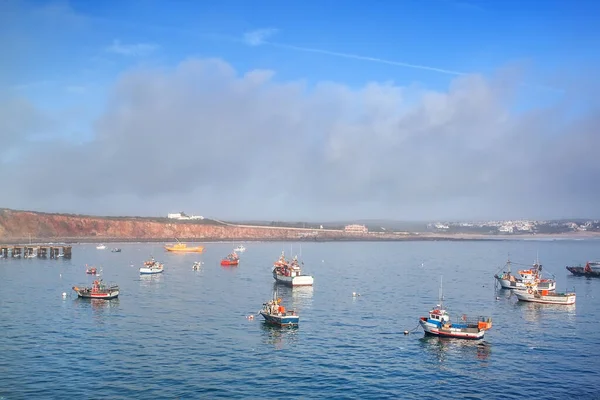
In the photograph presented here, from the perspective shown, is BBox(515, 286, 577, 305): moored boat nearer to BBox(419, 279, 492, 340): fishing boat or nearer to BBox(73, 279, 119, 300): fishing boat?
BBox(419, 279, 492, 340): fishing boat

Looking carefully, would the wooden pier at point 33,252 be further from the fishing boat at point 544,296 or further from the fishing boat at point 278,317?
the fishing boat at point 544,296

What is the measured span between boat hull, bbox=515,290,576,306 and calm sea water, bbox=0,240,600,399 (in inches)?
71.1

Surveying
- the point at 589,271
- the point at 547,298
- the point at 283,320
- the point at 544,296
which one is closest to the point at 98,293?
the point at 283,320

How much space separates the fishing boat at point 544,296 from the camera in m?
84.7

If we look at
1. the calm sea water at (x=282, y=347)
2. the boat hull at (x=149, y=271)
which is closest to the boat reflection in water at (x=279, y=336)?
the calm sea water at (x=282, y=347)

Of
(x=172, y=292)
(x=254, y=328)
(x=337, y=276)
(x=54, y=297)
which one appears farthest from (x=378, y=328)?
(x=337, y=276)

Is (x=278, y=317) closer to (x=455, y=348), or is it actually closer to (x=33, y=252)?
(x=455, y=348)

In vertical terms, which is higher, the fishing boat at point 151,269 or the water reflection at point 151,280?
the fishing boat at point 151,269

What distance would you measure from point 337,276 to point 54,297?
199ft

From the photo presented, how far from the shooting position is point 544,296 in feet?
284

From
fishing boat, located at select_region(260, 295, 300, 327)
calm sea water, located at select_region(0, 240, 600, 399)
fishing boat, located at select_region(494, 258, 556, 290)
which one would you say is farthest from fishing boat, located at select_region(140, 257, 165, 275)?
fishing boat, located at select_region(494, 258, 556, 290)

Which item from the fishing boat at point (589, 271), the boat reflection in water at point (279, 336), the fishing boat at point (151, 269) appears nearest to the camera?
the boat reflection in water at point (279, 336)

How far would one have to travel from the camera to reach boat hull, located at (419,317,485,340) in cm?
5784

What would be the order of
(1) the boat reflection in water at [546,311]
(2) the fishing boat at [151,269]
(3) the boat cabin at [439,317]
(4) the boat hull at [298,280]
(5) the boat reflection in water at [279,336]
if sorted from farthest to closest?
(2) the fishing boat at [151,269] < (4) the boat hull at [298,280] < (1) the boat reflection in water at [546,311] < (3) the boat cabin at [439,317] < (5) the boat reflection in water at [279,336]
